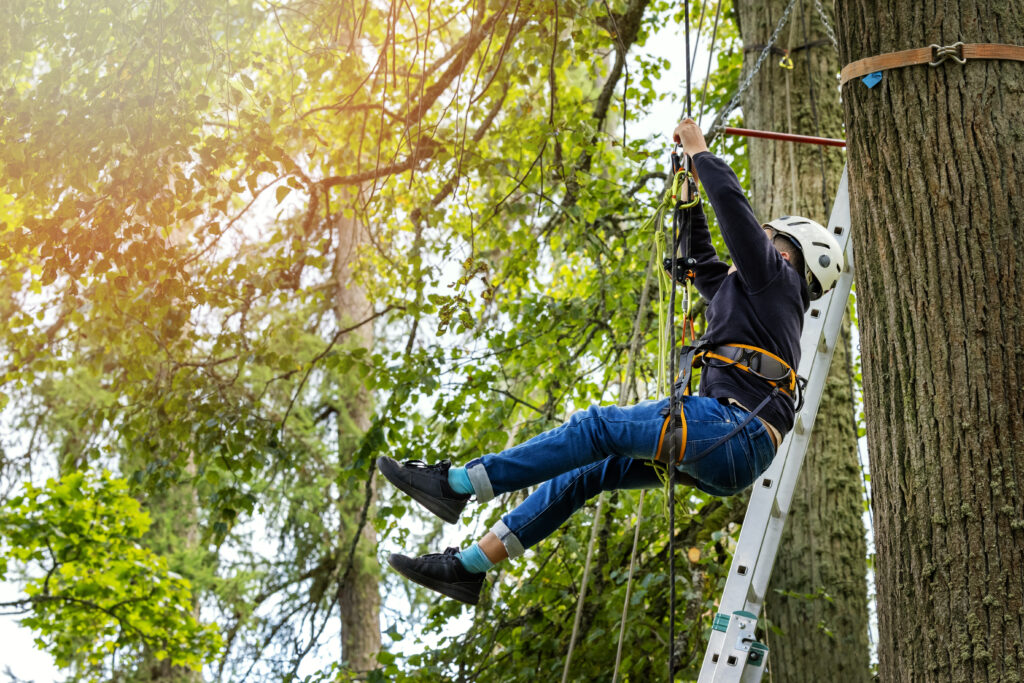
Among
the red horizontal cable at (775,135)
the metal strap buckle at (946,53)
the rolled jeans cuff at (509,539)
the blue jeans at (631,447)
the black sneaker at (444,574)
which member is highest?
the red horizontal cable at (775,135)

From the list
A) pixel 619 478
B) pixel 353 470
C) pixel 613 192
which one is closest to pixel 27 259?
pixel 353 470

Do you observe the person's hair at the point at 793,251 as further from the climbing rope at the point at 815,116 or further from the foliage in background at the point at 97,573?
the foliage in background at the point at 97,573

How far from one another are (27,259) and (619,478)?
564cm

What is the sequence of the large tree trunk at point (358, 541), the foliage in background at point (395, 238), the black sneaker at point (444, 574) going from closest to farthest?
the black sneaker at point (444, 574)
the foliage in background at point (395, 238)
the large tree trunk at point (358, 541)

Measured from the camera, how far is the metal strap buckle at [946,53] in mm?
3008

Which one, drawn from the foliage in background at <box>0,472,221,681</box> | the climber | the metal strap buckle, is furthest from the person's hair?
the foliage in background at <box>0,472,221,681</box>

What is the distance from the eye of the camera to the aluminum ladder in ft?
11.0

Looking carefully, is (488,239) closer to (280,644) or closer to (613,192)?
(613,192)

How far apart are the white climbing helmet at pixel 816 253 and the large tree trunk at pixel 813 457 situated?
206 cm

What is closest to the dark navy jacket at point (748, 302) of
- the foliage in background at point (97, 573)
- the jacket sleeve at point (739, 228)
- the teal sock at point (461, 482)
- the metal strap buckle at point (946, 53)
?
the jacket sleeve at point (739, 228)

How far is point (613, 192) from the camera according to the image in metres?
6.31

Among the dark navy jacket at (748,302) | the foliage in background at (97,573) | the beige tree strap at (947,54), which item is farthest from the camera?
the foliage in background at (97,573)

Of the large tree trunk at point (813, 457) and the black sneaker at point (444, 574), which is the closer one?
the black sneaker at point (444, 574)

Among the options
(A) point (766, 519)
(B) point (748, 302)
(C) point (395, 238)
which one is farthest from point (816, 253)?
(C) point (395, 238)
